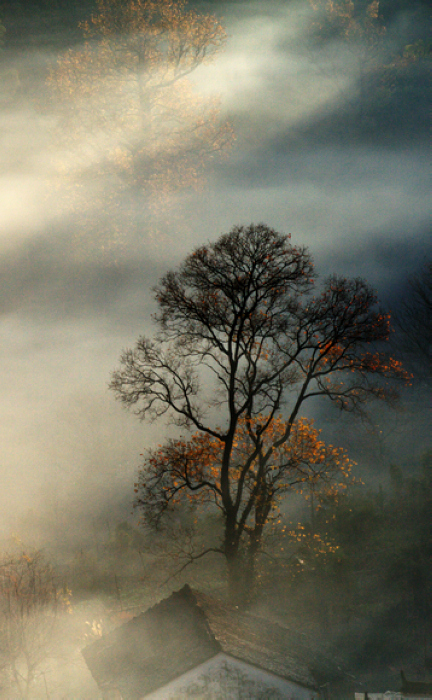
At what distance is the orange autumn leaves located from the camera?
1069cm

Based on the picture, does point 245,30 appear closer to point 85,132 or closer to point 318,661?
point 85,132

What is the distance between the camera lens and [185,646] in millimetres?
8305

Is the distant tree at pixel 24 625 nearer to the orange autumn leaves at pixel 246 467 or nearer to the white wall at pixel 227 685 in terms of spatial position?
the orange autumn leaves at pixel 246 467

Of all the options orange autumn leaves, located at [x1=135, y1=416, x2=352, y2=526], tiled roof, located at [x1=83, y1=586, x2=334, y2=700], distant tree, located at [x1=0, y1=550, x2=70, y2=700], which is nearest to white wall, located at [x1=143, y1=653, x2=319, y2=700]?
tiled roof, located at [x1=83, y1=586, x2=334, y2=700]

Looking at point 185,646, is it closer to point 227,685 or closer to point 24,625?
point 227,685

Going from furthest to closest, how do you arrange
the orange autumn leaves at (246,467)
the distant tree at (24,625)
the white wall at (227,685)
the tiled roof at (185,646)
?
the distant tree at (24,625), the orange autumn leaves at (246,467), the tiled roof at (185,646), the white wall at (227,685)

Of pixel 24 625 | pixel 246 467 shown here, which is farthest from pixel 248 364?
pixel 24 625

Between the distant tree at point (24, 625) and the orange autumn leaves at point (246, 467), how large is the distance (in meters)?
6.99

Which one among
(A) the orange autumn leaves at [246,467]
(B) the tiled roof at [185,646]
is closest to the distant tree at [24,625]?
(B) the tiled roof at [185,646]

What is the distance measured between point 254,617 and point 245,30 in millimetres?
21421

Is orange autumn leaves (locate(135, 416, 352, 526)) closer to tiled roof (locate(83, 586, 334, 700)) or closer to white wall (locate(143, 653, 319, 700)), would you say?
tiled roof (locate(83, 586, 334, 700))

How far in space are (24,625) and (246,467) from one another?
9.27 metres

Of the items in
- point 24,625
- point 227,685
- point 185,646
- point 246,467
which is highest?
point 246,467

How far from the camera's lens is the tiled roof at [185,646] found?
7.85m
